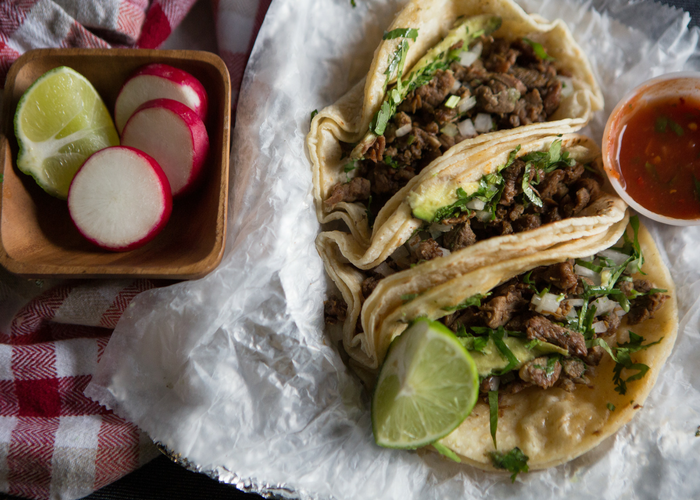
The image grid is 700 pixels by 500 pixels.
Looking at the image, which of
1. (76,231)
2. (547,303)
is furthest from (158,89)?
(547,303)

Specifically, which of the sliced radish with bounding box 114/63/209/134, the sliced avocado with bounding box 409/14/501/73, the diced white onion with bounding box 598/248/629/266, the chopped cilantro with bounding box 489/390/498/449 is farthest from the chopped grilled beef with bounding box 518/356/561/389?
the sliced radish with bounding box 114/63/209/134

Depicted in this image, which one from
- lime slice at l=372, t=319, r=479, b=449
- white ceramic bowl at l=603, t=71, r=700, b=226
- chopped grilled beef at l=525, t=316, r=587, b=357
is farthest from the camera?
white ceramic bowl at l=603, t=71, r=700, b=226

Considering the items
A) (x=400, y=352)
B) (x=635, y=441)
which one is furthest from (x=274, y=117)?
(x=635, y=441)

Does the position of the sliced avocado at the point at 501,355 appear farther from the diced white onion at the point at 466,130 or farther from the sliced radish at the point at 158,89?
the sliced radish at the point at 158,89

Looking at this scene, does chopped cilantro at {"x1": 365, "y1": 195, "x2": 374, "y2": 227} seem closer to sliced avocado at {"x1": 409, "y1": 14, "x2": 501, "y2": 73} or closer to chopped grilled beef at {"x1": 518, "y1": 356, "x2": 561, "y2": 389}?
sliced avocado at {"x1": 409, "y1": 14, "x2": 501, "y2": 73}

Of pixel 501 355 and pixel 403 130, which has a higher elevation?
pixel 403 130

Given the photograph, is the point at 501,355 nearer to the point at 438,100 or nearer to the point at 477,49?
the point at 438,100
